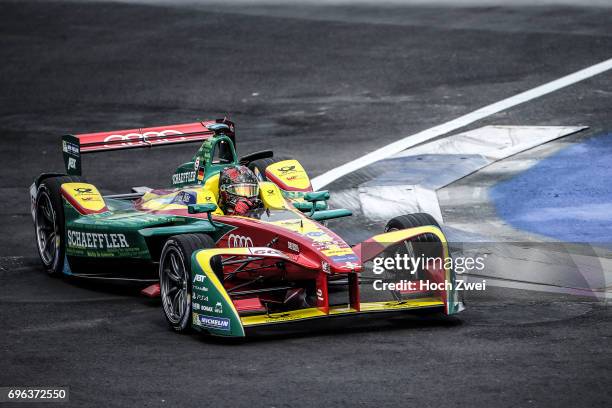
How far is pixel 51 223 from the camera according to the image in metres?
15.0

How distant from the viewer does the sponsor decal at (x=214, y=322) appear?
36.8ft

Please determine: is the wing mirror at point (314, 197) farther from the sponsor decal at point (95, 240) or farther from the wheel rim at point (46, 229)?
the wheel rim at point (46, 229)

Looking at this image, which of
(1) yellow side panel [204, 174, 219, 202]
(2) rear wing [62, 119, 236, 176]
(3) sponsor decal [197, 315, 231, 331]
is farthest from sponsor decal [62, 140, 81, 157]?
(3) sponsor decal [197, 315, 231, 331]

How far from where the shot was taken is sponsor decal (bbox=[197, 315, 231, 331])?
1123 centimetres

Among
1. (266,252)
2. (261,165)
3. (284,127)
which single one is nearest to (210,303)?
(266,252)

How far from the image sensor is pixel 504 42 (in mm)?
25438

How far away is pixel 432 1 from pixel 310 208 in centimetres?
1688

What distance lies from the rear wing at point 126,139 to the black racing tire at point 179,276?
3.17 metres

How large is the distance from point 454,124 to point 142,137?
692 centimetres

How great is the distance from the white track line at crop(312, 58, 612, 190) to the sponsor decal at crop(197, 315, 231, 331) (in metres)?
6.46

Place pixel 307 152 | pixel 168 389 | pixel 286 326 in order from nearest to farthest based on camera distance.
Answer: pixel 168 389
pixel 286 326
pixel 307 152

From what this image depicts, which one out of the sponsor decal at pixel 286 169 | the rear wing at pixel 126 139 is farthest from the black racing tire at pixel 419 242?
the rear wing at pixel 126 139

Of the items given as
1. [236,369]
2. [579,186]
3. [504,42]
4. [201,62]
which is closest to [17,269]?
[236,369]

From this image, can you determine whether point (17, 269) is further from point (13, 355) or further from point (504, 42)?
point (504, 42)
